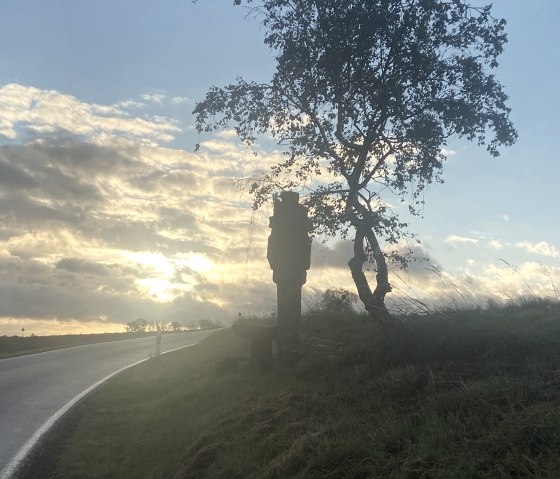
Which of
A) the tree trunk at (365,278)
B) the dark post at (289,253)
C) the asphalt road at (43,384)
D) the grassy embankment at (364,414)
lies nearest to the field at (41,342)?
the asphalt road at (43,384)

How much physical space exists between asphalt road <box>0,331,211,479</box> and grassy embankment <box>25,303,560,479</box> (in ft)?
2.16

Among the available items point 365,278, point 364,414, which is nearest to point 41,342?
point 365,278

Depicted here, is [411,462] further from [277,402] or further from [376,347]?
[376,347]

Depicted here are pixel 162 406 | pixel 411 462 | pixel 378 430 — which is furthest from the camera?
pixel 162 406

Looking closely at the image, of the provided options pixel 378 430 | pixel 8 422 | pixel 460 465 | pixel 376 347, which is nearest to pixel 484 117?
pixel 376 347

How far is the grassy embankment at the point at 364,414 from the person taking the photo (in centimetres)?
569

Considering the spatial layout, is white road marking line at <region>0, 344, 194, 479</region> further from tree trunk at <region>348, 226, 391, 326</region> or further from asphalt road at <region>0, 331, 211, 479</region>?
tree trunk at <region>348, 226, 391, 326</region>

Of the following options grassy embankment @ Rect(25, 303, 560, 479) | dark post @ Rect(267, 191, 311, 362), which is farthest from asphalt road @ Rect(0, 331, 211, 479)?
dark post @ Rect(267, 191, 311, 362)

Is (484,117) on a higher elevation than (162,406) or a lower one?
higher

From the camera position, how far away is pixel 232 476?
6.93 meters

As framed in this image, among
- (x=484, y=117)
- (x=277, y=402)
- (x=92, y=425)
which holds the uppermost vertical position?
(x=484, y=117)

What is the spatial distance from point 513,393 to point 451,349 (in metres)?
2.76

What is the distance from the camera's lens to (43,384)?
16359mm

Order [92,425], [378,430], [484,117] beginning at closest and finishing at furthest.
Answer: [378,430]
[92,425]
[484,117]
